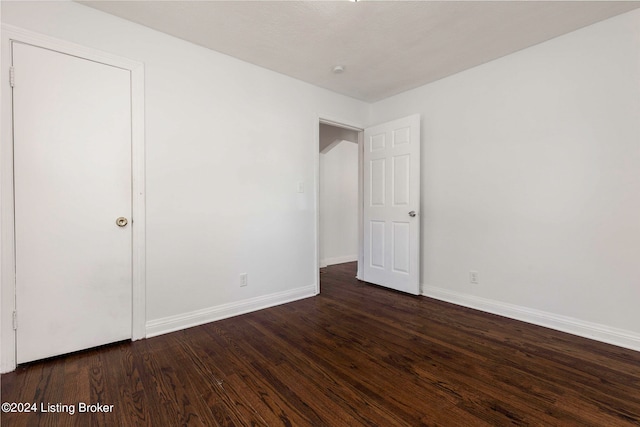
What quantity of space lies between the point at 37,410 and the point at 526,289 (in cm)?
358

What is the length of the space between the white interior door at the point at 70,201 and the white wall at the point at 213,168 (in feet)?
0.60

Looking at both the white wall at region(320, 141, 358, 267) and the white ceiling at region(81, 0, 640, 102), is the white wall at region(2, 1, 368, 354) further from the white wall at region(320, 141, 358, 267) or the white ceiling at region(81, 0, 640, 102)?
the white wall at region(320, 141, 358, 267)

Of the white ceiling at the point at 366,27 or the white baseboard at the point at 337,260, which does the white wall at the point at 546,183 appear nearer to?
the white ceiling at the point at 366,27

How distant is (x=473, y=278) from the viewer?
3029 millimetres

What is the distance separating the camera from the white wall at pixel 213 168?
2342 mm

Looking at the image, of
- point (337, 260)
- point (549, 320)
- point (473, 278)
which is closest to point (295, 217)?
point (473, 278)

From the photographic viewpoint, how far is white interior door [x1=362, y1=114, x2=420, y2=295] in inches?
134

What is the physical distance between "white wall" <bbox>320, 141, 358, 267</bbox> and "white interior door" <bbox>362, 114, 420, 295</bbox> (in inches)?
51.9

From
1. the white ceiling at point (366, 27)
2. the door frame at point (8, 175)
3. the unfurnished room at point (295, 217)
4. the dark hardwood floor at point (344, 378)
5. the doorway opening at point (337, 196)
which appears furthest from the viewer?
the doorway opening at point (337, 196)

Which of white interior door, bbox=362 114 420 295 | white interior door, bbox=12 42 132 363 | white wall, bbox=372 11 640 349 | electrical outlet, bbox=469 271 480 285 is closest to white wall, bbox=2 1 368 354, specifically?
white interior door, bbox=12 42 132 363

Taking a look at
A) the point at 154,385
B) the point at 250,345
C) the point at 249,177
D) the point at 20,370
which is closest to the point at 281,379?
the point at 250,345

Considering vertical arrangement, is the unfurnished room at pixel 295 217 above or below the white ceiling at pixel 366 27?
below

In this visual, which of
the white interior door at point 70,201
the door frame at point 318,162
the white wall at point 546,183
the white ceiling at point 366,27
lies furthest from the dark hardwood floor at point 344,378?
the white ceiling at point 366,27

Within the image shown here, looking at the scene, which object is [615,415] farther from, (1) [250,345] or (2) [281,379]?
(1) [250,345]
